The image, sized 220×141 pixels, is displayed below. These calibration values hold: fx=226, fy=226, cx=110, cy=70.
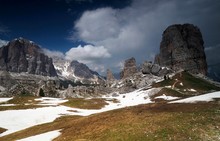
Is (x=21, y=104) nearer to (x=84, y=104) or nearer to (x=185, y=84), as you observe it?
(x=84, y=104)

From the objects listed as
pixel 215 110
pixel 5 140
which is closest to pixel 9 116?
pixel 5 140

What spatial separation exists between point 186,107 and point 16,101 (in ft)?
320

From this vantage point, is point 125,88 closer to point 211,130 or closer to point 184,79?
point 184,79

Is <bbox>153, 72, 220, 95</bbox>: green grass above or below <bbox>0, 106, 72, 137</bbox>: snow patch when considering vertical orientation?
above

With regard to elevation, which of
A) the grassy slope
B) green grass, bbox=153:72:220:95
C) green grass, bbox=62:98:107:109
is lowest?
the grassy slope

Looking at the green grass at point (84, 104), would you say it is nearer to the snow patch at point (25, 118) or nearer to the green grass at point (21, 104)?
the green grass at point (21, 104)

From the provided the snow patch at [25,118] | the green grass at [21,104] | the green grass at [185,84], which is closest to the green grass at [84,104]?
the green grass at [21,104]

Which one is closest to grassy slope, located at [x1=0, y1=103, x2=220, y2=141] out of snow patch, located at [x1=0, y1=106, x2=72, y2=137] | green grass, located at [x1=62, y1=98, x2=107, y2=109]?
snow patch, located at [x1=0, y1=106, x2=72, y2=137]

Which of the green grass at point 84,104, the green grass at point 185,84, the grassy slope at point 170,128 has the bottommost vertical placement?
the grassy slope at point 170,128

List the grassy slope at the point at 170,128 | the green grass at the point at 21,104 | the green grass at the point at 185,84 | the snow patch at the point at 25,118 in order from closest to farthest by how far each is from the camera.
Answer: the grassy slope at the point at 170,128, the snow patch at the point at 25,118, the green grass at the point at 21,104, the green grass at the point at 185,84

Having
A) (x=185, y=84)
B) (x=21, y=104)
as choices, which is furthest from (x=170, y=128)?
(x=185, y=84)

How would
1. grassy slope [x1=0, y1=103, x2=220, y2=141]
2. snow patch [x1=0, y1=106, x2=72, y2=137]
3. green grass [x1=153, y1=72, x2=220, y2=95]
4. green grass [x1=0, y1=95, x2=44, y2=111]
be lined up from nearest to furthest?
grassy slope [x1=0, y1=103, x2=220, y2=141] → snow patch [x1=0, y1=106, x2=72, y2=137] → green grass [x1=0, y1=95, x2=44, y2=111] → green grass [x1=153, y1=72, x2=220, y2=95]

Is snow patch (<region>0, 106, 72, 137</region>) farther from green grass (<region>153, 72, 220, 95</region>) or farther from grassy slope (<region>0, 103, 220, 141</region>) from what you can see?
green grass (<region>153, 72, 220, 95</region>)

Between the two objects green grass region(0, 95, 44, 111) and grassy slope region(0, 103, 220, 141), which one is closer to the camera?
grassy slope region(0, 103, 220, 141)
